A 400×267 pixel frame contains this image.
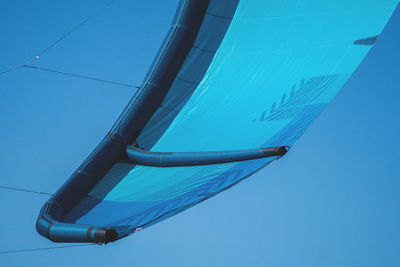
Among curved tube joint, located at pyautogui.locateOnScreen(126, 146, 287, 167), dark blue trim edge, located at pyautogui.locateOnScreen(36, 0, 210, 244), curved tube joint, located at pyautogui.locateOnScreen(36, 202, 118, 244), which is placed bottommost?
curved tube joint, located at pyautogui.locateOnScreen(36, 202, 118, 244)

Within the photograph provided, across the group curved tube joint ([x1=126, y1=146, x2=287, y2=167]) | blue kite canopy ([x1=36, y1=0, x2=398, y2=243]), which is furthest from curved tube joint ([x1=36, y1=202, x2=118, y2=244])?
curved tube joint ([x1=126, y1=146, x2=287, y2=167])

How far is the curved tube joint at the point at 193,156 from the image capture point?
192 centimetres

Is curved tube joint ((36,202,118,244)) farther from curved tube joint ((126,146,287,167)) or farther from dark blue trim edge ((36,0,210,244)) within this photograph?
curved tube joint ((126,146,287,167))

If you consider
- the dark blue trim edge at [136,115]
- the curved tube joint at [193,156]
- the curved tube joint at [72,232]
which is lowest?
the curved tube joint at [72,232]

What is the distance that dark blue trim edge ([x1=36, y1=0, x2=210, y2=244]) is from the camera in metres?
2.29

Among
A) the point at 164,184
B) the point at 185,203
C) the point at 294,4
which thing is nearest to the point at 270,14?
the point at 294,4

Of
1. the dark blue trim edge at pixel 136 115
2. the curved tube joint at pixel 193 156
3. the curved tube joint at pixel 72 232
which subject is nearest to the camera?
the curved tube joint at pixel 72 232

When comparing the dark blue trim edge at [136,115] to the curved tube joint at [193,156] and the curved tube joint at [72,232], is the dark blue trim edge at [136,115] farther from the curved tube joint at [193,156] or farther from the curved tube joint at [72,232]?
the curved tube joint at [193,156]

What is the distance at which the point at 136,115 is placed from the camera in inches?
107

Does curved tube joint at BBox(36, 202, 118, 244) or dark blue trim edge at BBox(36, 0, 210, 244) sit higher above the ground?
dark blue trim edge at BBox(36, 0, 210, 244)

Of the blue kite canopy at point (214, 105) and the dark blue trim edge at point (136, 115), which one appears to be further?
the dark blue trim edge at point (136, 115)

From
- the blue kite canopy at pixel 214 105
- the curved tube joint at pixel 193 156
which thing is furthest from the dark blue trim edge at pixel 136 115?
the curved tube joint at pixel 193 156

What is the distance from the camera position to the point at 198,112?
260 cm

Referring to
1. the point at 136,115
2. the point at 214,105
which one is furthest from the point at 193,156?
the point at 136,115
